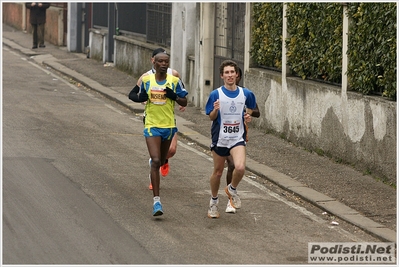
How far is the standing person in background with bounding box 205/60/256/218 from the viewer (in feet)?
33.6

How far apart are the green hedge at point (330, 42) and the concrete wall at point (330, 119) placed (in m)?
0.22

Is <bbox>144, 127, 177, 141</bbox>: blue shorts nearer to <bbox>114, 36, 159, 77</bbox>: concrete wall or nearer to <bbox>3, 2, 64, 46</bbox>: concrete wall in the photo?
<bbox>114, 36, 159, 77</bbox>: concrete wall

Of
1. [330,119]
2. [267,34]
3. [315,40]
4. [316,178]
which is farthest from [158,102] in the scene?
[267,34]

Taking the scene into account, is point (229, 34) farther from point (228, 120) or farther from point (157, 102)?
point (228, 120)

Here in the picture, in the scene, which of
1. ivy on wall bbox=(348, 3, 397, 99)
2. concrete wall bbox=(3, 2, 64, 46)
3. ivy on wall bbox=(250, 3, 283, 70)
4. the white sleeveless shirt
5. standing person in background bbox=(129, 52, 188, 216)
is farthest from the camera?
concrete wall bbox=(3, 2, 64, 46)

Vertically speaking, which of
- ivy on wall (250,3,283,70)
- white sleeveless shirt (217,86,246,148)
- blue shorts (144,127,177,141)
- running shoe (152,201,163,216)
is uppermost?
ivy on wall (250,3,283,70)

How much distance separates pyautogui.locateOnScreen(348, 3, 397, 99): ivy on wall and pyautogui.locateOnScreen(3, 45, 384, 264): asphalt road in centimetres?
203

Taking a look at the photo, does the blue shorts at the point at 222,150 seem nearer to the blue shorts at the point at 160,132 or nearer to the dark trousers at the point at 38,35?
the blue shorts at the point at 160,132

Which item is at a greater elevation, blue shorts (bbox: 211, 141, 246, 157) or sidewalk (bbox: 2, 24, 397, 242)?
blue shorts (bbox: 211, 141, 246, 157)

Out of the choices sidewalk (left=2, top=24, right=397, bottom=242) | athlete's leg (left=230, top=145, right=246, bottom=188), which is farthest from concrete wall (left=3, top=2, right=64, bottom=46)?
athlete's leg (left=230, top=145, right=246, bottom=188)

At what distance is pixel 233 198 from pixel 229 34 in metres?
8.41

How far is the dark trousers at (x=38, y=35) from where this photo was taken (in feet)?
106

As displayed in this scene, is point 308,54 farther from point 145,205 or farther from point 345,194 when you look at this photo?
point 145,205

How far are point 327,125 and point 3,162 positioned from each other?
4.68m
